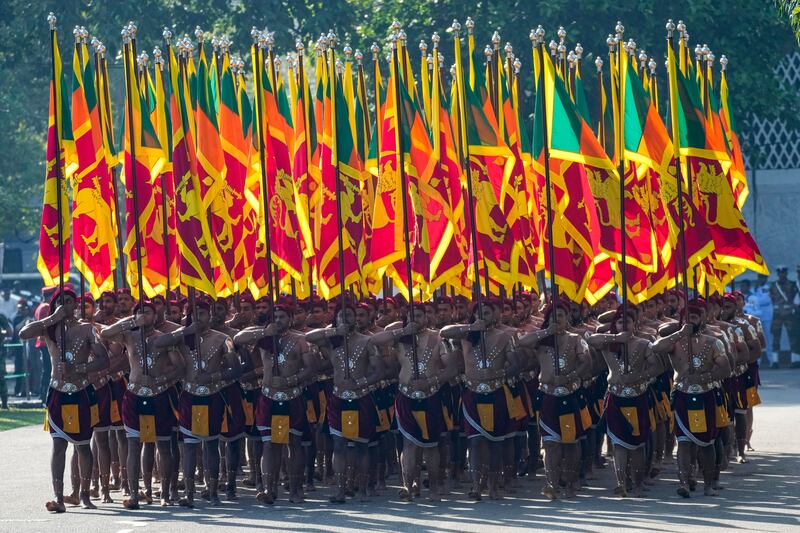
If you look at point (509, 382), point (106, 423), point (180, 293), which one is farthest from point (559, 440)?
point (180, 293)

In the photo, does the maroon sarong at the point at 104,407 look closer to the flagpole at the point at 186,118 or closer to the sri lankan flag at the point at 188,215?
the flagpole at the point at 186,118

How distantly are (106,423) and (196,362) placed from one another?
103 centimetres

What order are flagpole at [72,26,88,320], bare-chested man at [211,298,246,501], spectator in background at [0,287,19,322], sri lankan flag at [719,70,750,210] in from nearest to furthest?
bare-chested man at [211,298,246,501]
flagpole at [72,26,88,320]
sri lankan flag at [719,70,750,210]
spectator in background at [0,287,19,322]

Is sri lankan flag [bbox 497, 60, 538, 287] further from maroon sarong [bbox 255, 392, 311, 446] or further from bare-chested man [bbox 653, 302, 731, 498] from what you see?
maroon sarong [bbox 255, 392, 311, 446]

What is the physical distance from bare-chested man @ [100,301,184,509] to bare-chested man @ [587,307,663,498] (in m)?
3.64

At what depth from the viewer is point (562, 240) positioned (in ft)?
50.0

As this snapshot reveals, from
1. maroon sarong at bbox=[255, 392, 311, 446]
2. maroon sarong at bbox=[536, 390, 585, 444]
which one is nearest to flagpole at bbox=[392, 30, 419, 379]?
maroon sarong at bbox=[255, 392, 311, 446]

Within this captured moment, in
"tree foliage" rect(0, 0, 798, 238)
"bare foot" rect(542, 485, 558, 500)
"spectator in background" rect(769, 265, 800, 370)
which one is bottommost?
"bare foot" rect(542, 485, 558, 500)

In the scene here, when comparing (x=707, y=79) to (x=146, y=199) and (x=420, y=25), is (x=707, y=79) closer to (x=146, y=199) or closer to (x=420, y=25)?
(x=146, y=199)

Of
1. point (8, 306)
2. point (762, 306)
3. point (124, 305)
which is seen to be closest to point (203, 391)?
point (124, 305)

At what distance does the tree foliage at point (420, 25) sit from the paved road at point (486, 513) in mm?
12836

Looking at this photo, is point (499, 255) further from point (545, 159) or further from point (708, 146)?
point (708, 146)

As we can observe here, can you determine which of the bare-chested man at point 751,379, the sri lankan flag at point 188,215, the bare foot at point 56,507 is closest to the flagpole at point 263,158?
the sri lankan flag at point 188,215

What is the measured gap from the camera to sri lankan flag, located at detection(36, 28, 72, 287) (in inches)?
580
